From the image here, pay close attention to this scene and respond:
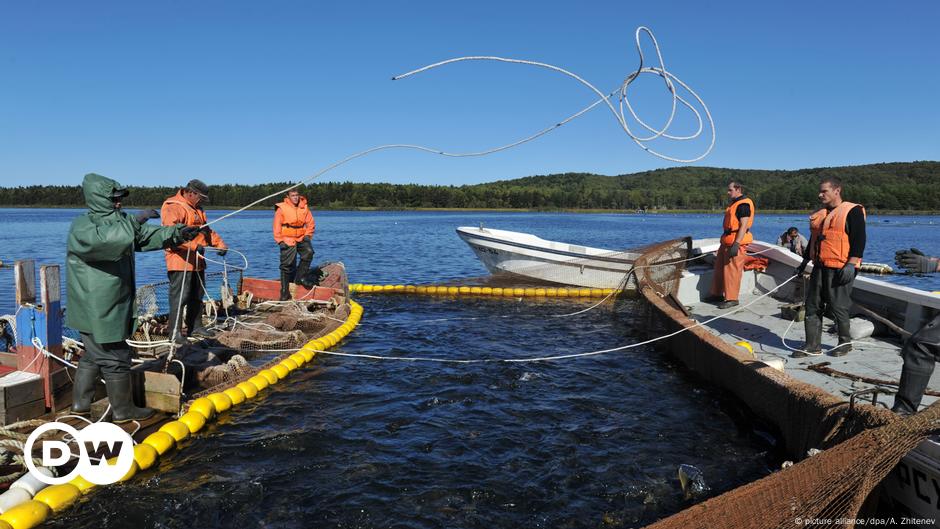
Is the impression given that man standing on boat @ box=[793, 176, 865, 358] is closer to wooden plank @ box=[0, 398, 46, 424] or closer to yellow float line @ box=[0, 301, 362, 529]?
yellow float line @ box=[0, 301, 362, 529]

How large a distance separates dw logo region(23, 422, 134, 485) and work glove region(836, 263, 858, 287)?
22.7 feet

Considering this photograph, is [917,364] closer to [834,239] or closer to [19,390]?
[834,239]

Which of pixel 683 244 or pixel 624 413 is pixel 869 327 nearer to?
pixel 624 413

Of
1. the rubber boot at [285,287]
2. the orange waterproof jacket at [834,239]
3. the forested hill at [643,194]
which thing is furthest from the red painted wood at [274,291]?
the forested hill at [643,194]

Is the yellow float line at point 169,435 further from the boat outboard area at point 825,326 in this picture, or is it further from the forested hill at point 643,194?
the forested hill at point 643,194

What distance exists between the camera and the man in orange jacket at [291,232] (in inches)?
420

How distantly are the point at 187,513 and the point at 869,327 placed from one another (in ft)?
24.6

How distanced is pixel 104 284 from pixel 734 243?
8.61 meters

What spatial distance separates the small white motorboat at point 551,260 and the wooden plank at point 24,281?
37.0 ft

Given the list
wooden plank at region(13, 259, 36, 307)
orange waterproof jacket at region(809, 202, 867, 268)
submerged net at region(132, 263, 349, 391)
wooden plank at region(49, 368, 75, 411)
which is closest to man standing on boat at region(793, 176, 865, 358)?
orange waterproof jacket at region(809, 202, 867, 268)

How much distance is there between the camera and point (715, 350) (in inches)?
267

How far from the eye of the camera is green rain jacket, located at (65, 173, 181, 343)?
15.0 feet

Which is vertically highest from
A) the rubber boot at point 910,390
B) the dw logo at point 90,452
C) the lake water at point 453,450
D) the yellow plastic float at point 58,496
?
the rubber boot at point 910,390

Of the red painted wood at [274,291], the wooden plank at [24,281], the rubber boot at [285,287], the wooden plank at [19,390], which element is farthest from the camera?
the red painted wood at [274,291]
